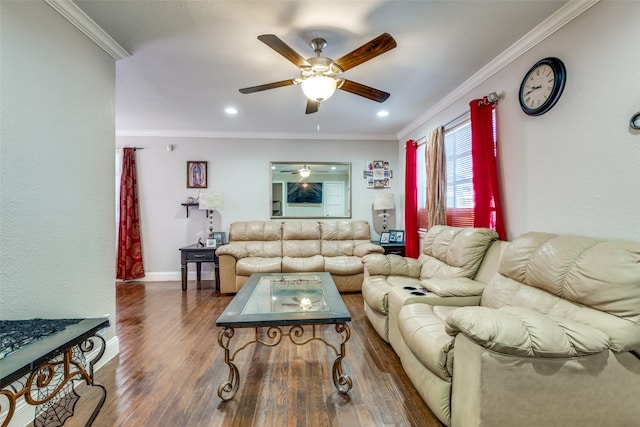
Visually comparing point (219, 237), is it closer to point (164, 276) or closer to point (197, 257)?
point (197, 257)

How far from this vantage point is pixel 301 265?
4.05 meters

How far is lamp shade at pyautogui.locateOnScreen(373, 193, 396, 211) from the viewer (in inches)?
187

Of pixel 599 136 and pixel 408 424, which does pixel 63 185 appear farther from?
pixel 599 136

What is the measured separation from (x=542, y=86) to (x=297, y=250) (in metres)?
3.51

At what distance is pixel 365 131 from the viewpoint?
4.88m

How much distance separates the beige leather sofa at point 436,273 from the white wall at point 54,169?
7.52 ft

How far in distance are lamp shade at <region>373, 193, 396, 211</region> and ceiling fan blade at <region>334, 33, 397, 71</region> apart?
9.68 ft

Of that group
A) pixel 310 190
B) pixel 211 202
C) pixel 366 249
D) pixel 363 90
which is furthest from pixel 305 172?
pixel 363 90

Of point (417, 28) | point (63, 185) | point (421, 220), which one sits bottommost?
point (421, 220)

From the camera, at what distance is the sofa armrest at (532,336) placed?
120cm

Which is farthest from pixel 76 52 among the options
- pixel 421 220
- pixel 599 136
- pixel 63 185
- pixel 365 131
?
pixel 421 220

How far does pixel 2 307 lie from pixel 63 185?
0.78m

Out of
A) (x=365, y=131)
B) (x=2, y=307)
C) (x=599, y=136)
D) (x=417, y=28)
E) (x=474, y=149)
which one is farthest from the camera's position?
(x=365, y=131)

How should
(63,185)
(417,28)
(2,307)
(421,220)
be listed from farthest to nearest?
1. (421,220)
2. (417,28)
3. (63,185)
4. (2,307)
